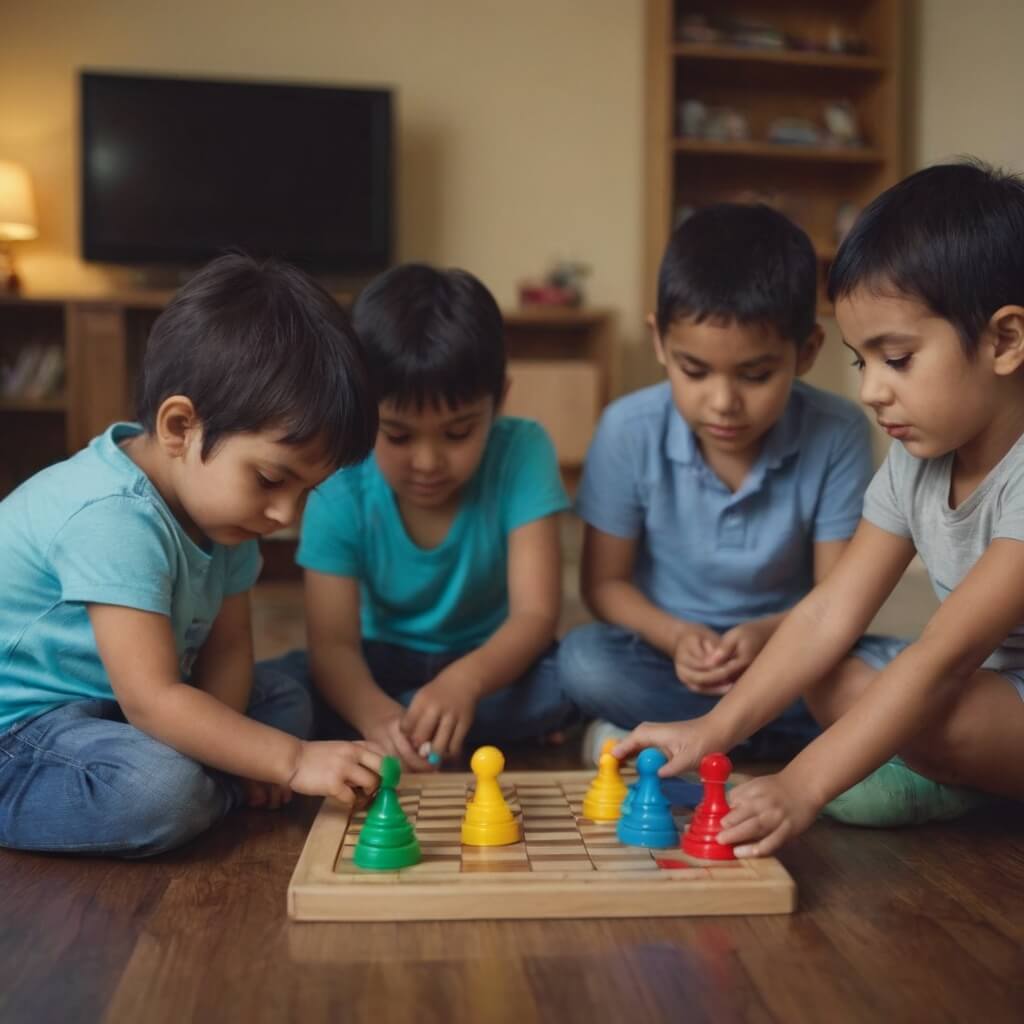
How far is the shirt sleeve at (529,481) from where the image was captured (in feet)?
4.99

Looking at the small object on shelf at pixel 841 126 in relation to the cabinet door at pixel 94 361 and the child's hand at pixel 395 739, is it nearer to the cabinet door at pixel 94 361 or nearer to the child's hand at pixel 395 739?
the cabinet door at pixel 94 361

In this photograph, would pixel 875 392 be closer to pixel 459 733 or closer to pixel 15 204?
pixel 459 733

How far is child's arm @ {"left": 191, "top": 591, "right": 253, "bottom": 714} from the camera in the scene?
131cm

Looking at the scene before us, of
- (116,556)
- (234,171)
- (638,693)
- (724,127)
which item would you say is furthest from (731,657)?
(724,127)

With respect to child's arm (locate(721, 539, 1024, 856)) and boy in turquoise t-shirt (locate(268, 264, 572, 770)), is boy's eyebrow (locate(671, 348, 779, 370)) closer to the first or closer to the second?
boy in turquoise t-shirt (locate(268, 264, 572, 770))

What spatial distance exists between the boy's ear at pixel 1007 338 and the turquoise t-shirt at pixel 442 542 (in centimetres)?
61

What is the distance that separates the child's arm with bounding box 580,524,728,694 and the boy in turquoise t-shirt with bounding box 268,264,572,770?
0.27ft

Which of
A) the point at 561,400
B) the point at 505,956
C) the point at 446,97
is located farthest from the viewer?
the point at 446,97

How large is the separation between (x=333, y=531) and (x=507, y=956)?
763 millimetres

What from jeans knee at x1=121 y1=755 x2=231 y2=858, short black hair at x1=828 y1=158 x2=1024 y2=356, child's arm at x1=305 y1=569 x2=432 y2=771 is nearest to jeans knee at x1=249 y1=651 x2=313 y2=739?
child's arm at x1=305 y1=569 x2=432 y2=771

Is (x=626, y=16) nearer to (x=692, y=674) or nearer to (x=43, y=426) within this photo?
(x=43, y=426)

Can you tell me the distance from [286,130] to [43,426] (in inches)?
50.1

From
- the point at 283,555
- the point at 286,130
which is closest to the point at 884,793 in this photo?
the point at 283,555

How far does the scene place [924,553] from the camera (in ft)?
3.95
